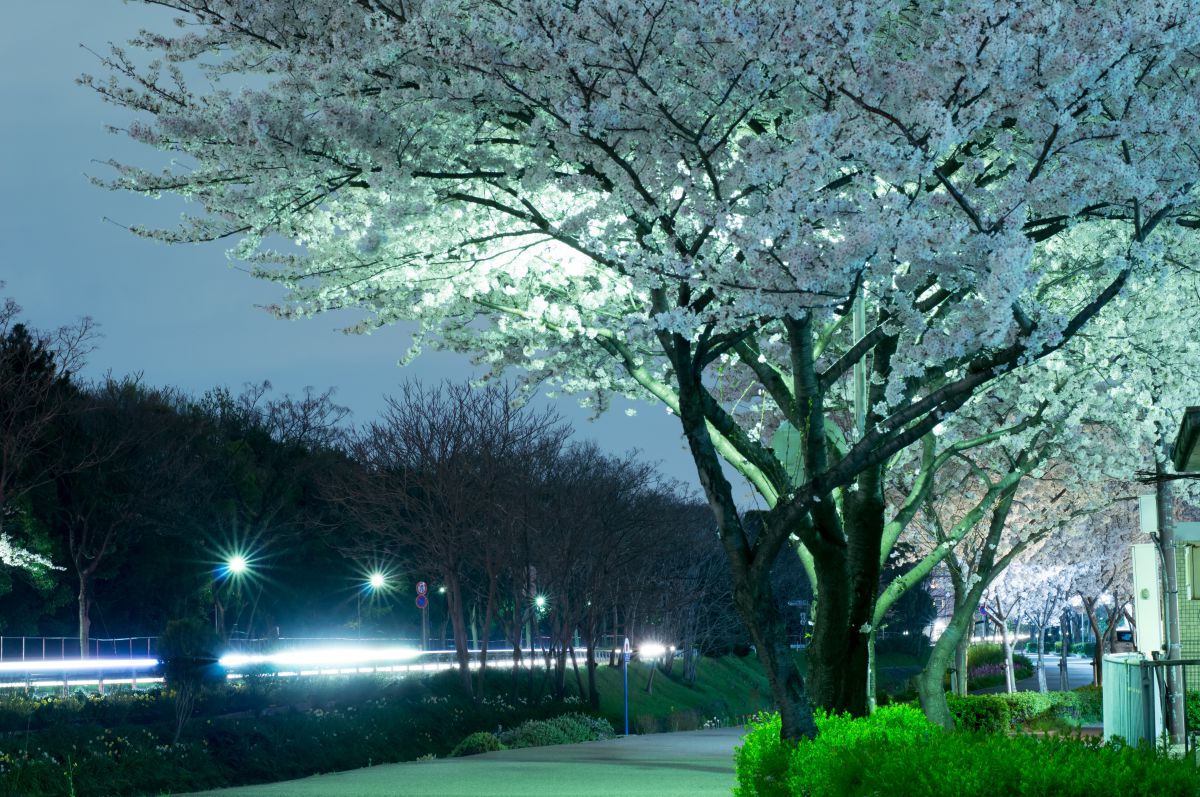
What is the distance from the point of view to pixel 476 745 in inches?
1151

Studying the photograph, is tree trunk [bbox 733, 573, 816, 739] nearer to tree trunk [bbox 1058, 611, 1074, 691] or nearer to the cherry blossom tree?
the cherry blossom tree

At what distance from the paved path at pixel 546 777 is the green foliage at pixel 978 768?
263 inches

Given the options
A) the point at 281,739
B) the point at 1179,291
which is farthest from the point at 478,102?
the point at 281,739

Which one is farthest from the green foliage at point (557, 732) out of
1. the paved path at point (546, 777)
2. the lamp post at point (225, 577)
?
the lamp post at point (225, 577)

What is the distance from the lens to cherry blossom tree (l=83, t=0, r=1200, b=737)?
895 cm

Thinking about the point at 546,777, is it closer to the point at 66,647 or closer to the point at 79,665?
the point at 79,665

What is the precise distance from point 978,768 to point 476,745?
77.1ft

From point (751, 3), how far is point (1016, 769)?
5512 millimetres

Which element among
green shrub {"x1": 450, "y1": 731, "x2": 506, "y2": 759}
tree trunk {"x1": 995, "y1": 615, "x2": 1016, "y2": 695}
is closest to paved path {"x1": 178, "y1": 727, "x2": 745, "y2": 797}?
green shrub {"x1": 450, "y1": 731, "x2": 506, "y2": 759}

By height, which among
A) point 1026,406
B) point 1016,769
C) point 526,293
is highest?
point 526,293

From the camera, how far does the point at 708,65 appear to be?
10227mm

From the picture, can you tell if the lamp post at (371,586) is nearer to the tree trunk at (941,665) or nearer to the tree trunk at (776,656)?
the tree trunk at (941,665)

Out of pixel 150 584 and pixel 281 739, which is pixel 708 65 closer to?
pixel 281 739

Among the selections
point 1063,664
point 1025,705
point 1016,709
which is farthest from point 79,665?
point 1063,664
